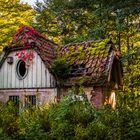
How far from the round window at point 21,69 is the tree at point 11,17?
25.0 ft

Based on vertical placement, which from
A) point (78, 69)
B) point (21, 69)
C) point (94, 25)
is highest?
point (94, 25)

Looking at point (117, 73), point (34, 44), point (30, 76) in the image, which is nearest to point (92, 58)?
point (117, 73)

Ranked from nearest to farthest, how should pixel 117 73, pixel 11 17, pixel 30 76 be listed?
pixel 30 76
pixel 117 73
pixel 11 17

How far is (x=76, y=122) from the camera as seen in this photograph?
7336 millimetres

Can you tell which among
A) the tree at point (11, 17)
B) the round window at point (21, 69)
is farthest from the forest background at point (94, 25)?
the round window at point (21, 69)

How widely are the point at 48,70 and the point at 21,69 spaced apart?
2565 mm

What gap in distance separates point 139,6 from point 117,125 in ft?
19.9

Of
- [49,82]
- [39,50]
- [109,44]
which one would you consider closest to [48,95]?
[49,82]

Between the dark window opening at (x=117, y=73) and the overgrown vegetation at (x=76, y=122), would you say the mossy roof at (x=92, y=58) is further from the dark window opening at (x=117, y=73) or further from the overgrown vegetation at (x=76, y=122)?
the overgrown vegetation at (x=76, y=122)

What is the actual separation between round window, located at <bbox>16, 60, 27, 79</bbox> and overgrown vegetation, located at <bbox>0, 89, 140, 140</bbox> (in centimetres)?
971

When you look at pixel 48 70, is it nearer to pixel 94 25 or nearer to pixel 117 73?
pixel 117 73

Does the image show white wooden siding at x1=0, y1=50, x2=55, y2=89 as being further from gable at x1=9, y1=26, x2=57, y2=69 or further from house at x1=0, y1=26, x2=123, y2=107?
gable at x1=9, y1=26, x2=57, y2=69

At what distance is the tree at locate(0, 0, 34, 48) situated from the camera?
85.0ft

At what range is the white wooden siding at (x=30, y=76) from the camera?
56.4ft
